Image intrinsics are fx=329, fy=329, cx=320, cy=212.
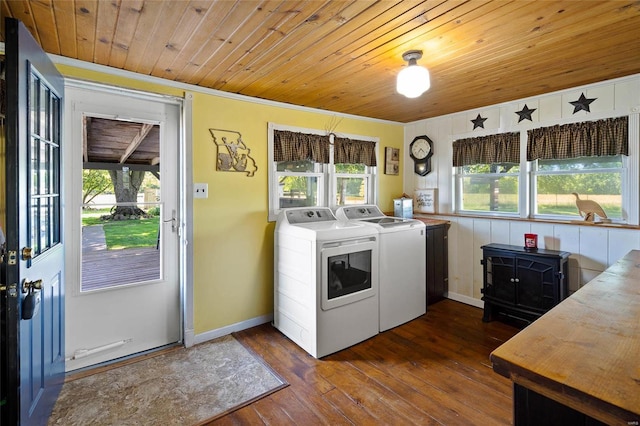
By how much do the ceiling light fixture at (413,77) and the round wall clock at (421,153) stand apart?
6.58 feet

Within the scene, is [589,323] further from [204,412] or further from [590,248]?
[590,248]

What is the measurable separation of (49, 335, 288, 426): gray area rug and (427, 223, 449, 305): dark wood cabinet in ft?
6.71

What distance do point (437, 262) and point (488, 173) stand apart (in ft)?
3.69

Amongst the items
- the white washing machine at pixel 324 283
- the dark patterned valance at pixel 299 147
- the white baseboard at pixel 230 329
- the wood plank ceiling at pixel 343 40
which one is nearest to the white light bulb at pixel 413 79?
the wood plank ceiling at pixel 343 40

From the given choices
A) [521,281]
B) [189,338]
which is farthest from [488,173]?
[189,338]

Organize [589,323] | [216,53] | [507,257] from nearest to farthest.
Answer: [589,323] < [216,53] < [507,257]

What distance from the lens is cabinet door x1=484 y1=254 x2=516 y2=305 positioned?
120 inches

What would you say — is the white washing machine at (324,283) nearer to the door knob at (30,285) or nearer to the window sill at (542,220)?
the window sill at (542,220)

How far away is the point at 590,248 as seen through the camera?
2.84m

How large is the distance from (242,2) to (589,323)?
1.87 m

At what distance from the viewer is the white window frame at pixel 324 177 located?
3.17m

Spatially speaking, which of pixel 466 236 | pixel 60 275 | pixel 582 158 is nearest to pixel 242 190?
pixel 60 275

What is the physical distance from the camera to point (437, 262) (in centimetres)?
370

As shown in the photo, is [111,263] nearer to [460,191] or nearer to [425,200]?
[425,200]
